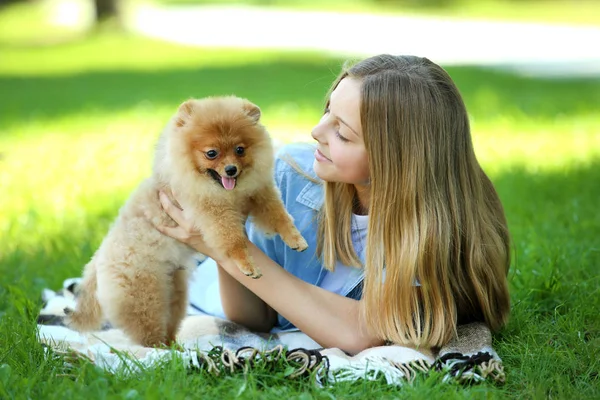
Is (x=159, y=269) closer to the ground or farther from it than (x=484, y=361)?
farther from it

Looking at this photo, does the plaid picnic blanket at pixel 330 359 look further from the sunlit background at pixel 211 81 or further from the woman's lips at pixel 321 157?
the sunlit background at pixel 211 81

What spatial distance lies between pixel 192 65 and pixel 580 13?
14679mm

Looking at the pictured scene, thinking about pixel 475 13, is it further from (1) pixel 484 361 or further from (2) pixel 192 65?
(1) pixel 484 361

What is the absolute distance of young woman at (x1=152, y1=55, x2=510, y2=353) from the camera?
3107 mm

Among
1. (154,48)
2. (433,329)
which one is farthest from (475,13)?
(433,329)

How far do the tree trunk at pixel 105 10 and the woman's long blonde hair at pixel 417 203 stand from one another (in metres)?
17.4

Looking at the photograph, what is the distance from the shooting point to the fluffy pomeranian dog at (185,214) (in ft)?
9.46

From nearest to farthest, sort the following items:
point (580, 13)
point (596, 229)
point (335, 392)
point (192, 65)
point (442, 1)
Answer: point (335, 392)
point (596, 229)
point (192, 65)
point (580, 13)
point (442, 1)

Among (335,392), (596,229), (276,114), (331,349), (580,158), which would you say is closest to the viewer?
(335,392)

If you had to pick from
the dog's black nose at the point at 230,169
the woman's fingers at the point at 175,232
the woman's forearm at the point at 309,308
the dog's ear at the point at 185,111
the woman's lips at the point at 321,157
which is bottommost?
the woman's forearm at the point at 309,308

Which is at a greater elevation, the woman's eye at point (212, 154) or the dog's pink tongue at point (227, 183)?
the woman's eye at point (212, 154)

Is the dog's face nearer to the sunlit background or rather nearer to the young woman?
the young woman

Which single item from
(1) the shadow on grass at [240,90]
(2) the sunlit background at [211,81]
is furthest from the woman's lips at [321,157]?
(1) the shadow on grass at [240,90]

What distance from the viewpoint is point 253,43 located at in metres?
18.6
